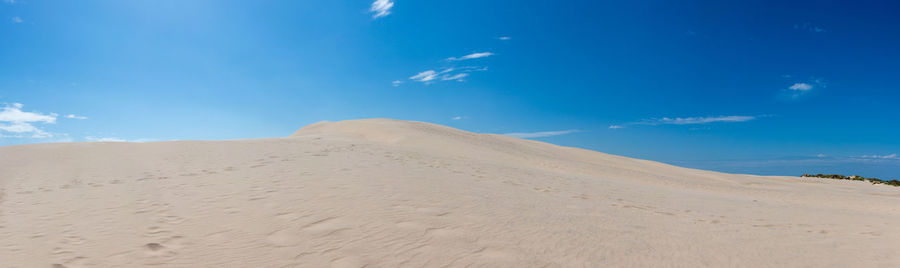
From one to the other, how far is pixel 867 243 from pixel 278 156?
1089cm

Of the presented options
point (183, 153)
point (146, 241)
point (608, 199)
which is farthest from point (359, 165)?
point (183, 153)

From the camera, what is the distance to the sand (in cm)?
361

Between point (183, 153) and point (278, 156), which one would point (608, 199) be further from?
point (183, 153)

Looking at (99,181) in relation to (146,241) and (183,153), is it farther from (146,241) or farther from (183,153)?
(146,241)

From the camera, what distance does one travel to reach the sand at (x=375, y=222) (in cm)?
361

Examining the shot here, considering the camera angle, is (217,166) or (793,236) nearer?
(793,236)

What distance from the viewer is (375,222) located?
440 centimetres

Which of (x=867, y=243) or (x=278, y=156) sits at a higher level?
(x=278, y=156)

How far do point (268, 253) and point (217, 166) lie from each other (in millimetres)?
6315

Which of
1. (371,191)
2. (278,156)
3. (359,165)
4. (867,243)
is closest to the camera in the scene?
(867,243)

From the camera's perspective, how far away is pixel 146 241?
4031mm

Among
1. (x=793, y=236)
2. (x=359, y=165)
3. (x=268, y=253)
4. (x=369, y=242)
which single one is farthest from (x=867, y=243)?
(x=359, y=165)

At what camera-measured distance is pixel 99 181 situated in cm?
762

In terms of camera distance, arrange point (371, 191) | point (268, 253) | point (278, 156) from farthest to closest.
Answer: point (278, 156), point (371, 191), point (268, 253)
